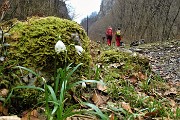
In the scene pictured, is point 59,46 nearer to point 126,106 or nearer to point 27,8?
point 126,106

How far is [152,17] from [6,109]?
28.6 meters

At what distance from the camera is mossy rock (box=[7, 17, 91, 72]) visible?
2.70m

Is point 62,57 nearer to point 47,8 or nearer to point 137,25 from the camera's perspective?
point 47,8

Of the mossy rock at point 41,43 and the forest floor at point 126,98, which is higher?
the mossy rock at point 41,43

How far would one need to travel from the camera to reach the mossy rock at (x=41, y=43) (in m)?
2.70

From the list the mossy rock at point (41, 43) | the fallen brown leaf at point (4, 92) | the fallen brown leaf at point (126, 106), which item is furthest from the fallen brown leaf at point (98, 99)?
the fallen brown leaf at point (4, 92)

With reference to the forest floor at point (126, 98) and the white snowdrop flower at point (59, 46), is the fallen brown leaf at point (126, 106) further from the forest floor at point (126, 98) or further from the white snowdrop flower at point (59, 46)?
the white snowdrop flower at point (59, 46)

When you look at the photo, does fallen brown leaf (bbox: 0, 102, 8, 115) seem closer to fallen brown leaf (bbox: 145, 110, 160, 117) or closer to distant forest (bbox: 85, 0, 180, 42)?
fallen brown leaf (bbox: 145, 110, 160, 117)

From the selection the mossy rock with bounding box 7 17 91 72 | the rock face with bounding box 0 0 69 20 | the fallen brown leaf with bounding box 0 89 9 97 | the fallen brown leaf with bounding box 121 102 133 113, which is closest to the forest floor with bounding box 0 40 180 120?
the fallen brown leaf with bounding box 121 102 133 113

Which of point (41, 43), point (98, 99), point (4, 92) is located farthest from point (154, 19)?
point (4, 92)

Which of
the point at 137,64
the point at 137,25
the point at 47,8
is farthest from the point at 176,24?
the point at 137,64

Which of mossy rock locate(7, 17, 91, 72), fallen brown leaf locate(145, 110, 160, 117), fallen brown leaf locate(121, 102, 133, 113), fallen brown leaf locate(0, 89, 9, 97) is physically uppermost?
mossy rock locate(7, 17, 91, 72)

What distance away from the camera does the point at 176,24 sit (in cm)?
2983

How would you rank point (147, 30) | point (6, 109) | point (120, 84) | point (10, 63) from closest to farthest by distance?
point (6, 109) → point (10, 63) → point (120, 84) → point (147, 30)
